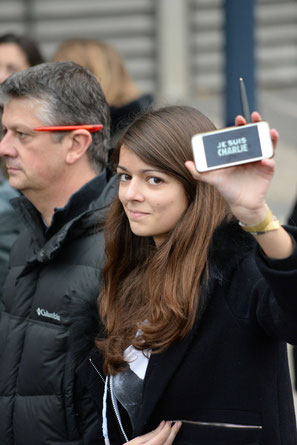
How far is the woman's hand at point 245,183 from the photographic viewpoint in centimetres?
208

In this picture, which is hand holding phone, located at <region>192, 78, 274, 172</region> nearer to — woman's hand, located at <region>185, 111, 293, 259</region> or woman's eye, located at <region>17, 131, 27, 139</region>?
woman's hand, located at <region>185, 111, 293, 259</region>

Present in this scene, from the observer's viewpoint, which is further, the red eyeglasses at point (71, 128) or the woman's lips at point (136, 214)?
the red eyeglasses at point (71, 128)

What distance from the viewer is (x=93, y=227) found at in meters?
3.11

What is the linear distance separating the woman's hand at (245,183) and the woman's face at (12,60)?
3.42 metres

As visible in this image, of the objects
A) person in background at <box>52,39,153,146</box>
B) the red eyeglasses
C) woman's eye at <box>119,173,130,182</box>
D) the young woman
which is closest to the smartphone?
the young woman

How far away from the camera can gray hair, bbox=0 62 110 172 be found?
3.22 m

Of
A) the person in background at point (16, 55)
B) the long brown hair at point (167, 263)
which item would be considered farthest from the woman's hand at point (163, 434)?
the person in background at point (16, 55)

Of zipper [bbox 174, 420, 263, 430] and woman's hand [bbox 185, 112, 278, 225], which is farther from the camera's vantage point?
zipper [bbox 174, 420, 263, 430]

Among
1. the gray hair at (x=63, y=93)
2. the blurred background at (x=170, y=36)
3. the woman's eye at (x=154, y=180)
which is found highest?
the gray hair at (x=63, y=93)

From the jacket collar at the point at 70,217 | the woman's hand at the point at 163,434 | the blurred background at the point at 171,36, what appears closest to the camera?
the woman's hand at the point at 163,434

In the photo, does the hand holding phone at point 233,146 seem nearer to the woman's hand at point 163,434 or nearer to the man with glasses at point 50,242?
the woman's hand at point 163,434

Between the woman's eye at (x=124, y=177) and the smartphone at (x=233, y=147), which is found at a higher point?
the smartphone at (x=233, y=147)

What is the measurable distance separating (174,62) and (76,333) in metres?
12.2

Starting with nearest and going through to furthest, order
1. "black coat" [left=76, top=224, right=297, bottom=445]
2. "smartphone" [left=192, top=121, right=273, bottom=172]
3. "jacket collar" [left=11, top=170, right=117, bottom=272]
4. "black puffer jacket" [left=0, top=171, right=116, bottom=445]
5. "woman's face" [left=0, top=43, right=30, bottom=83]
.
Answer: "smartphone" [left=192, top=121, right=273, bottom=172] < "black coat" [left=76, top=224, right=297, bottom=445] < "black puffer jacket" [left=0, top=171, right=116, bottom=445] < "jacket collar" [left=11, top=170, right=117, bottom=272] < "woman's face" [left=0, top=43, right=30, bottom=83]
